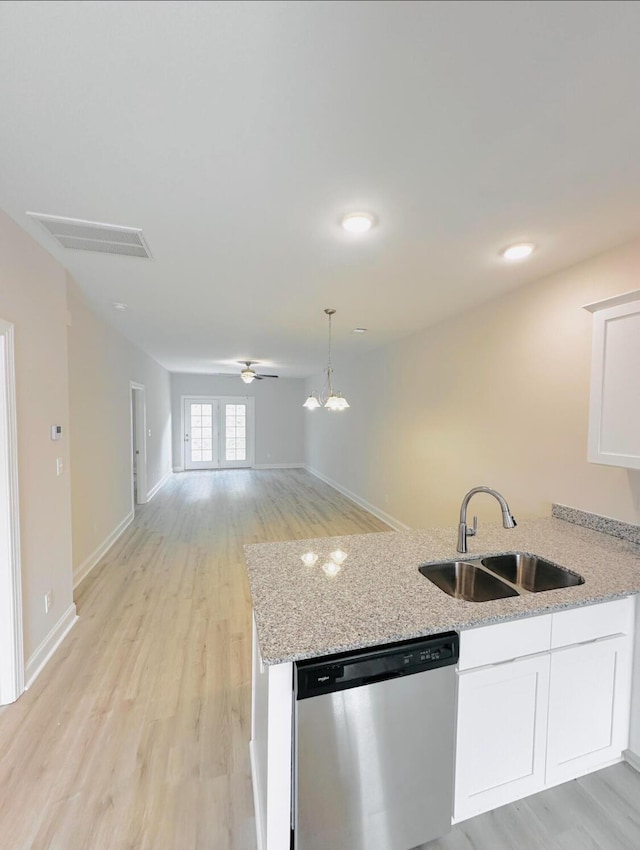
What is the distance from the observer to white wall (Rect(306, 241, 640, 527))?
2305mm

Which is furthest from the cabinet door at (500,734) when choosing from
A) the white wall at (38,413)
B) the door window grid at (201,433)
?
the door window grid at (201,433)

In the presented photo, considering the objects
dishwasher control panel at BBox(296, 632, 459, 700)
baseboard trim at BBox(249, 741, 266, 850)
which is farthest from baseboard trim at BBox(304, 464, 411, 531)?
dishwasher control panel at BBox(296, 632, 459, 700)

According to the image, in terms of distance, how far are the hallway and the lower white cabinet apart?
94cm

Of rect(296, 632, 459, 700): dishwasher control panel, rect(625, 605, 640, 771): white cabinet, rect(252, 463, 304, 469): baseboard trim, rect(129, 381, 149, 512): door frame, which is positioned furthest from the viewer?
rect(252, 463, 304, 469): baseboard trim

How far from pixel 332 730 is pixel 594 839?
1.22 m

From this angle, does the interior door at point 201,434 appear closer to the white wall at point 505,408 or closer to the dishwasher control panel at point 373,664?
the white wall at point 505,408

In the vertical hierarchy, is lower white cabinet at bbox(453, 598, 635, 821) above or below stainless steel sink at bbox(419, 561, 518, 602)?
below

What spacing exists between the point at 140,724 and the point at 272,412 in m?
8.35

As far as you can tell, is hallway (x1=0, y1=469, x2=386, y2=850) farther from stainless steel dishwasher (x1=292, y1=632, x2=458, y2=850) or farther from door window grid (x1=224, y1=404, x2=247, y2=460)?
door window grid (x1=224, y1=404, x2=247, y2=460)

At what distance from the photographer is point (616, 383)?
5.96 feet

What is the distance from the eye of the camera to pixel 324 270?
2521mm

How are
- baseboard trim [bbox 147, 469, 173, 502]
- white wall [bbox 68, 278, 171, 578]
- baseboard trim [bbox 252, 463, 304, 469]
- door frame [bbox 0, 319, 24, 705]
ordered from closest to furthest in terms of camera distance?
door frame [bbox 0, 319, 24, 705] < white wall [bbox 68, 278, 171, 578] < baseboard trim [bbox 147, 469, 173, 502] < baseboard trim [bbox 252, 463, 304, 469]

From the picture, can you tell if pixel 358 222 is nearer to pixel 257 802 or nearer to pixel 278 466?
pixel 257 802

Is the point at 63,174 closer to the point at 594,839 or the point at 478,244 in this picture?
the point at 478,244
